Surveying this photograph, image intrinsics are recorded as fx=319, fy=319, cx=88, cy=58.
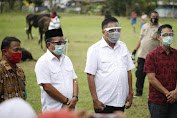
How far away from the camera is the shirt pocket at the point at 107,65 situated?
177 inches

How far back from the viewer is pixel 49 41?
4398 mm

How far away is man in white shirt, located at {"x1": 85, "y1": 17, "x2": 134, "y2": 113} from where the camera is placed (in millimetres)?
4520

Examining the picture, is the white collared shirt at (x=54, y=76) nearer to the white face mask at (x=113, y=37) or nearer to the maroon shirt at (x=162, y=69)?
the white face mask at (x=113, y=37)

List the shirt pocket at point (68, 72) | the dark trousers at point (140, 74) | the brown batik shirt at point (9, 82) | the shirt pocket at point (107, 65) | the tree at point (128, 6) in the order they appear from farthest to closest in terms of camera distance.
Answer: the tree at point (128, 6), the dark trousers at point (140, 74), the shirt pocket at point (107, 65), the shirt pocket at point (68, 72), the brown batik shirt at point (9, 82)

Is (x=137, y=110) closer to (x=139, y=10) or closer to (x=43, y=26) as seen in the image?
(x=43, y=26)

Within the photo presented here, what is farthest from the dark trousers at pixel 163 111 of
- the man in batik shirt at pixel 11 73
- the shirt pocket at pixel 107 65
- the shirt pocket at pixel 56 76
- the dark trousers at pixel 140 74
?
the dark trousers at pixel 140 74

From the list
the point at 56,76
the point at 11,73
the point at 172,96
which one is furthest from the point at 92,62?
the point at 172,96

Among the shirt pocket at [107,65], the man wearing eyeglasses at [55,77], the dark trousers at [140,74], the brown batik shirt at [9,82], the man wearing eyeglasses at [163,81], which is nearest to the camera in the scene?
the brown batik shirt at [9,82]

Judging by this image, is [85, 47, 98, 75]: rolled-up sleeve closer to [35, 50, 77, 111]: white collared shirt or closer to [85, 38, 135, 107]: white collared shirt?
[85, 38, 135, 107]: white collared shirt

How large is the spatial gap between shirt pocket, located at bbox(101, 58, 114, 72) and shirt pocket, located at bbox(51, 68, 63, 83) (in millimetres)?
666

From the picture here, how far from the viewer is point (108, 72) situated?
14.8 feet

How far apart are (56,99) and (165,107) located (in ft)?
5.35

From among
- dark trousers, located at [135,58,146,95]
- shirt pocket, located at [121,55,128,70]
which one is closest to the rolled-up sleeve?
shirt pocket, located at [121,55,128,70]

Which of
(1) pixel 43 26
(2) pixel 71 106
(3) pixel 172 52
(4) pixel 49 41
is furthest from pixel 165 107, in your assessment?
(1) pixel 43 26
